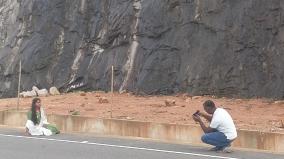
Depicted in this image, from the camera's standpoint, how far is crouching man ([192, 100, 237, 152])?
38.7 ft

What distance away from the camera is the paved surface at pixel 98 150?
38.5 ft

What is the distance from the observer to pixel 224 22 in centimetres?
2398

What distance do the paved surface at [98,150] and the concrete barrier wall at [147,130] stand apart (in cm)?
90

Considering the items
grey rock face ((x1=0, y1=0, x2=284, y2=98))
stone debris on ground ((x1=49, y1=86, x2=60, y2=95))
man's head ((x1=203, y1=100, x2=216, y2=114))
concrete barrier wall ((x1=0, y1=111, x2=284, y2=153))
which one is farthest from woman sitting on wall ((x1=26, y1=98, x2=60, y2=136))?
stone debris on ground ((x1=49, y1=86, x2=60, y2=95))

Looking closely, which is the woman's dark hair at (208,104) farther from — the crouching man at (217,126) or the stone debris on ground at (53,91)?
the stone debris on ground at (53,91)

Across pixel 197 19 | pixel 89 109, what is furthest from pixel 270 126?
pixel 197 19

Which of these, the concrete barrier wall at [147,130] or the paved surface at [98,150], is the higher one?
the concrete barrier wall at [147,130]

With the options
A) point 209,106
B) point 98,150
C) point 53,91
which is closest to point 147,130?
point 98,150

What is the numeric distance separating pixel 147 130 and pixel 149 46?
36.8ft

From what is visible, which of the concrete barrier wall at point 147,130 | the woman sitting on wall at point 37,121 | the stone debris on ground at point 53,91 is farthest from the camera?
the stone debris on ground at point 53,91

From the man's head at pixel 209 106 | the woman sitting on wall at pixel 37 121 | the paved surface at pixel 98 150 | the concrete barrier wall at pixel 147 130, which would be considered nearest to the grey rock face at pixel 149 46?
the concrete barrier wall at pixel 147 130

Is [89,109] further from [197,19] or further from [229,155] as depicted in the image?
[229,155]

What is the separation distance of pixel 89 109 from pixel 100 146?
28.1 ft

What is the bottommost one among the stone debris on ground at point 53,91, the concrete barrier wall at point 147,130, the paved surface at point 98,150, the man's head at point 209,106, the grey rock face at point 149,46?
the paved surface at point 98,150
